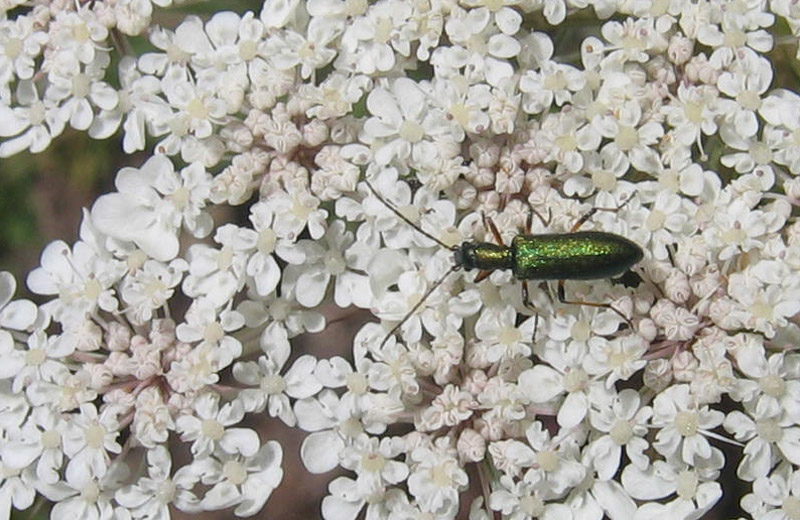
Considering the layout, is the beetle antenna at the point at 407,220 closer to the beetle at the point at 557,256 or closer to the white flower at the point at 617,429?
the beetle at the point at 557,256

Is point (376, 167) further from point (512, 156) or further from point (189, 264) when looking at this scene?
point (189, 264)

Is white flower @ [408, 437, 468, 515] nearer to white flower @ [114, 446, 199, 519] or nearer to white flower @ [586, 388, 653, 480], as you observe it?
white flower @ [586, 388, 653, 480]

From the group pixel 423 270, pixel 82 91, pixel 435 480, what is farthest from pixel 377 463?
pixel 82 91

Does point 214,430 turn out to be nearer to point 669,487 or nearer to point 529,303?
point 529,303

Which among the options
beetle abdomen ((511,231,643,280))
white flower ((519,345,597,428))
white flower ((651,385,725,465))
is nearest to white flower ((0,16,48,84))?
beetle abdomen ((511,231,643,280))

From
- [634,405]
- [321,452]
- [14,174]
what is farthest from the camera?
[14,174]

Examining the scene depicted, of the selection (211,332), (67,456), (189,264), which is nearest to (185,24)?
(189,264)
